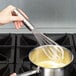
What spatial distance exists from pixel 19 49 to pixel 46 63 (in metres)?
0.19

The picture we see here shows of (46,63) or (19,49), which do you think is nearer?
(46,63)

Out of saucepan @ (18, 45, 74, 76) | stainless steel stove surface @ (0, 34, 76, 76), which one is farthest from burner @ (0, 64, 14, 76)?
saucepan @ (18, 45, 74, 76)

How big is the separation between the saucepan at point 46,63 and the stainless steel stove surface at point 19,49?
0.10 feet

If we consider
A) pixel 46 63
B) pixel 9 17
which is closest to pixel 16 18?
pixel 9 17

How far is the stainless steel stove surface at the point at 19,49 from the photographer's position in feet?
2.69

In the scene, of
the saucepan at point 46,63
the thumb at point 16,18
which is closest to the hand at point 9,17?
the thumb at point 16,18

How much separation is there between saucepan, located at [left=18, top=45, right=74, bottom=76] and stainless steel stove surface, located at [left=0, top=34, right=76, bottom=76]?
0.10ft

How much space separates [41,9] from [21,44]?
178 millimetres

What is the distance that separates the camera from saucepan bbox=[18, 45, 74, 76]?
0.66 metres

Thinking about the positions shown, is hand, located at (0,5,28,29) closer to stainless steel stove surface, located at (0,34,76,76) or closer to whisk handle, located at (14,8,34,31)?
whisk handle, located at (14,8,34,31)

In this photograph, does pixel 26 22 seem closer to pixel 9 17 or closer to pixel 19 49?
pixel 9 17

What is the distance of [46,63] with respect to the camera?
749mm

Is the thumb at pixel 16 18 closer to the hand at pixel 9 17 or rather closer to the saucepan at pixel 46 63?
the hand at pixel 9 17

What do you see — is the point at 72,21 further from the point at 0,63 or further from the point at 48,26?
the point at 0,63
